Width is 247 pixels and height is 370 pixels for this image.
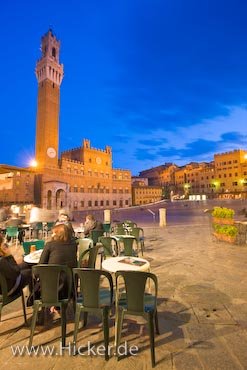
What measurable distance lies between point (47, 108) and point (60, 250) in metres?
50.7

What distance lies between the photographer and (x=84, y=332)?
2855 millimetres

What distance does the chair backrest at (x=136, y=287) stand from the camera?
2.27 meters

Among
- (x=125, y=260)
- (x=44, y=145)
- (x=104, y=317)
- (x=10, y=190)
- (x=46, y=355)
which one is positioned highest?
(x=44, y=145)

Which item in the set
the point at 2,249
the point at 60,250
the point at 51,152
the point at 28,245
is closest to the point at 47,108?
the point at 51,152

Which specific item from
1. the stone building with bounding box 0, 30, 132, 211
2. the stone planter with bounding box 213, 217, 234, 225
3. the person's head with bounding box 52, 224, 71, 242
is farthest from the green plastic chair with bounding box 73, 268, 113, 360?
the stone building with bounding box 0, 30, 132, 211

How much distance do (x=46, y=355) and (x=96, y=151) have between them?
6186cm

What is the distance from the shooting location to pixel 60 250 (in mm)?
3117

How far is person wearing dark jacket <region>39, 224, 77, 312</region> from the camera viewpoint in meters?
3.08

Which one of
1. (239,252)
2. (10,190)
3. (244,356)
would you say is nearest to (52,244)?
(244,356)

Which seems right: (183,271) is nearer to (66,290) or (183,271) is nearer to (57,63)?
(66,290)

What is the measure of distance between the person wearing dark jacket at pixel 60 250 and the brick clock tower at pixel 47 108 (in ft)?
151

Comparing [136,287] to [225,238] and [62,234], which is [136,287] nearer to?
[62,234]

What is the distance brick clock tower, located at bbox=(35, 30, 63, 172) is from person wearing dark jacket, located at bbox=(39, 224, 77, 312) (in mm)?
46168

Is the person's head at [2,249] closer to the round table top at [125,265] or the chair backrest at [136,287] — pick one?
the round table top at [125,265]
